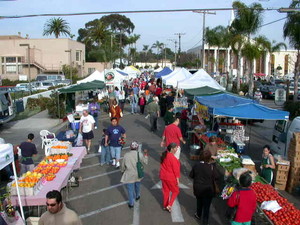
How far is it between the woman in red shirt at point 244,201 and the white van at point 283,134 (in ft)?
15.5

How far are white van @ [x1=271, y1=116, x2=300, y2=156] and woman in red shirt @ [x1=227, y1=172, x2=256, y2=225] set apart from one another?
4.72 meters

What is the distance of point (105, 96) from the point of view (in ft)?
86.6

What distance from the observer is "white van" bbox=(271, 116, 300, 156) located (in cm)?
998

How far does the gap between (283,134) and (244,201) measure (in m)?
5.64

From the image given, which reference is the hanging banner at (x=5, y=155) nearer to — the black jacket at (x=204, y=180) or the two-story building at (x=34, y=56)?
the black jacket at (x=204, y=180)

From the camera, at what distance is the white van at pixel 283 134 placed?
9984mm

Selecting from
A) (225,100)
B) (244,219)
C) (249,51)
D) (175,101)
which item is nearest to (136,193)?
(244,219)

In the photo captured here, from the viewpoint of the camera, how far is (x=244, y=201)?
18.8ft

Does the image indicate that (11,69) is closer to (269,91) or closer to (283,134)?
(269,91)

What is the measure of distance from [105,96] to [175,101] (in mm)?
7168

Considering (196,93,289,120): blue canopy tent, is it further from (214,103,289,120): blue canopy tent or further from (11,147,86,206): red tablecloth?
(11,147,86,206): red tablecloth

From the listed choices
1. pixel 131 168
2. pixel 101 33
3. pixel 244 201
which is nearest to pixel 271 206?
pixel 244 201

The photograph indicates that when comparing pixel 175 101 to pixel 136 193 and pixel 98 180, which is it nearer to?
pixel 98 180

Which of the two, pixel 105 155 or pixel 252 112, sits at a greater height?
pixel 252 112
